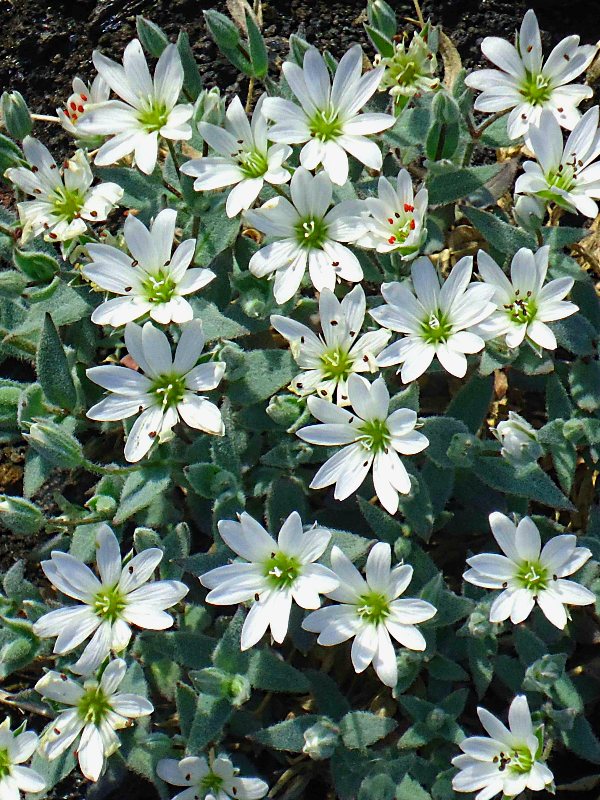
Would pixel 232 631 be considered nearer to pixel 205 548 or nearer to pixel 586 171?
pixel 205 548

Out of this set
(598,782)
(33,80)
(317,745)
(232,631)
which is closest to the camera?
(317,745)

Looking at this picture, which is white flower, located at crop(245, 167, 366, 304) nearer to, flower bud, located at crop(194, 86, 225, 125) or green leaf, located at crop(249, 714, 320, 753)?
flower bud, located at crop(194, 86, 225, 125)

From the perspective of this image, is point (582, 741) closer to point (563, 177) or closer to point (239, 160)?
point (563, 177)

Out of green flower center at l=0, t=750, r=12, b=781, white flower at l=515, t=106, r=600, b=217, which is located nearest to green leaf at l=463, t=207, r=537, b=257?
white flower at l=515, t=106, r=600, b=217

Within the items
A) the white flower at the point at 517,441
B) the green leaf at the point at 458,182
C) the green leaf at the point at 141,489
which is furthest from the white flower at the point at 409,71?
the green leaf at the point at 141,489

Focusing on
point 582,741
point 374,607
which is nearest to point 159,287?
point 374,607

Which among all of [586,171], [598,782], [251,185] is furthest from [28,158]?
[598,782]
